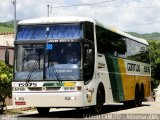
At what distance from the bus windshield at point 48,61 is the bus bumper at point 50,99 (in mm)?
595

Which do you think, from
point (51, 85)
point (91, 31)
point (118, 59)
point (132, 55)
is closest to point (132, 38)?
point (132, 55)

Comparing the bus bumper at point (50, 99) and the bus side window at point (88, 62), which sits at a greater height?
the bus side window at point (88, 62)

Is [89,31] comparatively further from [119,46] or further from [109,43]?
[119,46]

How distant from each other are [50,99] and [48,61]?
139 cm

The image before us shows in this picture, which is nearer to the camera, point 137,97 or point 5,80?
point 5,80

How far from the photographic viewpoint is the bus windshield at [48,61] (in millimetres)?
18578

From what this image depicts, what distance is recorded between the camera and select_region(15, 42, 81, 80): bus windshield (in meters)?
18.6

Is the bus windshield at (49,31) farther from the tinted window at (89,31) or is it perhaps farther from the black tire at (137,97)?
the black tire at (137,97)

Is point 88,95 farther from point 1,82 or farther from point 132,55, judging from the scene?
point 132,55

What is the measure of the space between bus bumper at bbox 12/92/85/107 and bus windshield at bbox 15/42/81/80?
1.95 ft

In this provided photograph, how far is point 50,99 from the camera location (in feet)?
61.4

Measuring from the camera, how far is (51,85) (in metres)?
18.7

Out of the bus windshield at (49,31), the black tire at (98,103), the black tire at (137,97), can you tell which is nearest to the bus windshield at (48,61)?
the bus windshield at (49,31)

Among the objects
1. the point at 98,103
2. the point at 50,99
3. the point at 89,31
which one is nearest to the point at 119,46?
the point at 98,103
